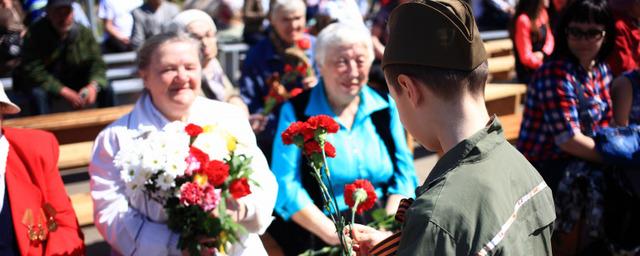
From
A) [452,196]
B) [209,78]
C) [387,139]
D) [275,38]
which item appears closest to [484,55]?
[452,196]

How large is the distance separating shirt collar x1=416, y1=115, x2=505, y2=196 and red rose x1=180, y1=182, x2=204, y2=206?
1.02 m

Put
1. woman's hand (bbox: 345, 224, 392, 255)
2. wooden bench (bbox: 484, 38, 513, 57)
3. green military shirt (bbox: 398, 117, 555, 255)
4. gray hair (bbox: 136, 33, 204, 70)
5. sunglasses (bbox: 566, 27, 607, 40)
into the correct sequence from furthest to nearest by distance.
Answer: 1. wooden bench (bbox: 484, 38, 513, 57)
2. sunglasses (bbox: 566, 27, 607, 40)
3. gray hair (bbox: 136, 33, 204, 70)
4. woman's hand (bbox: 345, 224, 392, 255)
5. green military shirt (bbox: 398, 117, 555, 255)

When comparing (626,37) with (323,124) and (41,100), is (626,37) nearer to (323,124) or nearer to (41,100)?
(323,124)

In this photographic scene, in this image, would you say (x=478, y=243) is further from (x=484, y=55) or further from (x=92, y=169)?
(x=92, y=169)

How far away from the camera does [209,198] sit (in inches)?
102

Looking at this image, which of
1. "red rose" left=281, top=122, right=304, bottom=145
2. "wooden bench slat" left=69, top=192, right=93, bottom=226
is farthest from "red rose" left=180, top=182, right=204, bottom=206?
"wooden bench slat" left=69, top=192, right=93, bottom=226

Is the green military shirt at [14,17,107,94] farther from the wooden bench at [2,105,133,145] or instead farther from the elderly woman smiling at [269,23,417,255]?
the elderly woman smiling at [269,23,417,255]

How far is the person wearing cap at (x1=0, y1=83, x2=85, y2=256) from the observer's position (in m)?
2.99

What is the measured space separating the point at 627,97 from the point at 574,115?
456mm

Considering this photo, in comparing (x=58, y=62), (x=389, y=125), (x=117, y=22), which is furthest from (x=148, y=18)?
(x=389, y=125)

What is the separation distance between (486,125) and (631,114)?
2996 mm

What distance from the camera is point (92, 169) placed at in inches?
127

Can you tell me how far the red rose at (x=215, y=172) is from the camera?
2.60 meters

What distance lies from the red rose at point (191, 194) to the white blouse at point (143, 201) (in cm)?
45
